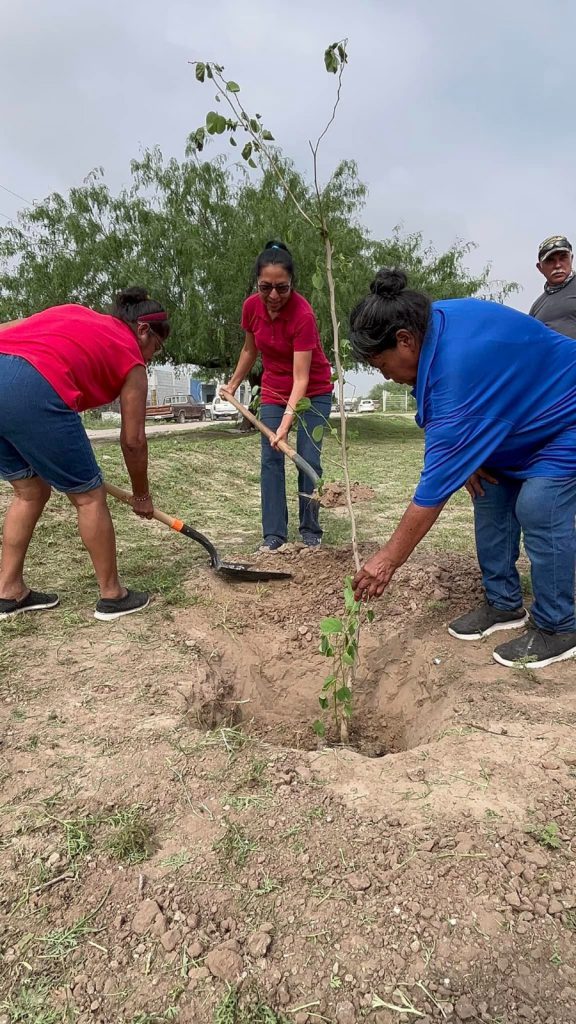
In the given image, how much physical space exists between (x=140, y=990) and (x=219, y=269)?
14846 millimetres

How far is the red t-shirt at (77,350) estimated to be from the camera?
263 cm

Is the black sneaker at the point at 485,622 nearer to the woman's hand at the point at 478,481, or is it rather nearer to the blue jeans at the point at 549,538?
the blue jeans at the point at 549,538

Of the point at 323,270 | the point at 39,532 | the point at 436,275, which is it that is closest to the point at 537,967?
the point at 323,270

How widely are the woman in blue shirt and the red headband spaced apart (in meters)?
1.25

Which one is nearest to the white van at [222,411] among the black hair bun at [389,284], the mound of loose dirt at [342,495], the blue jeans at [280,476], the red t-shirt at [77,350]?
the mound of loose dirt at [342,495]

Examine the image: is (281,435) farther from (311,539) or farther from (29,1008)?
(29,1008)

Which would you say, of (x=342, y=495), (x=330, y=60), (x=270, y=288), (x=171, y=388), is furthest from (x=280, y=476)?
(x=171, y=388)

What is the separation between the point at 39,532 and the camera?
4402 mm

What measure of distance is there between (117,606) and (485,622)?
184 cm

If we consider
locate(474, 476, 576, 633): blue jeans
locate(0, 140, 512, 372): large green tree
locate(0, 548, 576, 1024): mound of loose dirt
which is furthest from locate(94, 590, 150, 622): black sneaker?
locate(0, 140, 512, 372): large green tree

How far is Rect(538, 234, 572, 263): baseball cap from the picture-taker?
12.6 feet

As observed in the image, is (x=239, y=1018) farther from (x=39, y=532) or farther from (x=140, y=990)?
(x=39, y=532)

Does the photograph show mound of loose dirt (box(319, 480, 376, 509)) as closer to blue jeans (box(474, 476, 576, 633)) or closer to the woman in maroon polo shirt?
the woman in maroon polo shirt

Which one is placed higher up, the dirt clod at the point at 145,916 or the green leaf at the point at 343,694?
the green leaf at the point at 343,694
